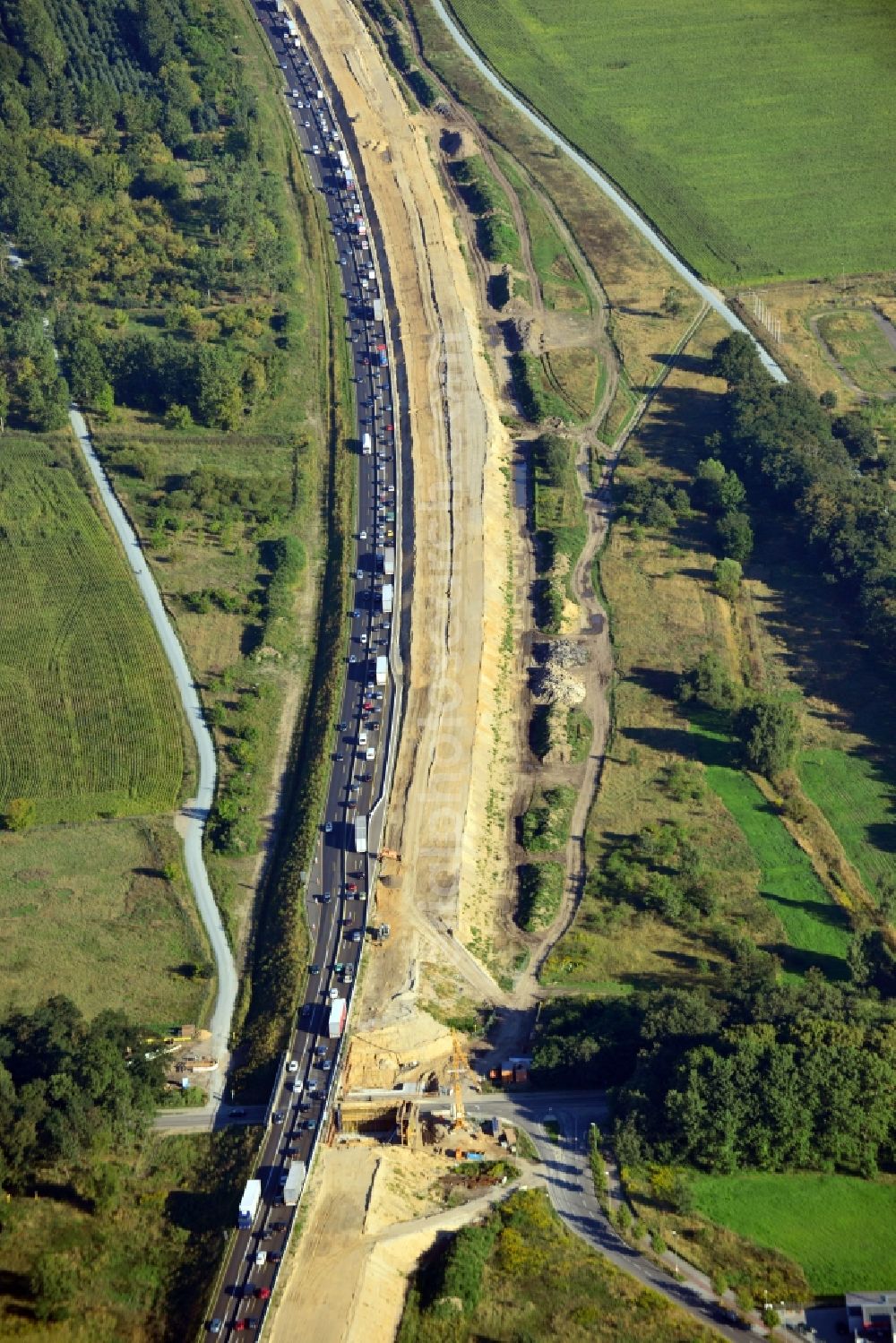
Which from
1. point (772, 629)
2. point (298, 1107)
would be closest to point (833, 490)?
point (772, 629)

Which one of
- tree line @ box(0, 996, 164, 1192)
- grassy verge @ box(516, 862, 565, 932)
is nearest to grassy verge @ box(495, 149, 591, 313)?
grassy verge @ box(516, 862, 565, 932)

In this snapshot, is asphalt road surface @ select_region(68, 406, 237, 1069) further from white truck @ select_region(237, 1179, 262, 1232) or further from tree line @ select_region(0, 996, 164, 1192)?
white truck @ select_region(237, 1179, 262, 1232)

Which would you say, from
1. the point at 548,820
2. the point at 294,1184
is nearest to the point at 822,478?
the point at 548,820

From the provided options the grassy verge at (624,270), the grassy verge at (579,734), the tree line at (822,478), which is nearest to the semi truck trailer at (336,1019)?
the grassy verge at (579,734)

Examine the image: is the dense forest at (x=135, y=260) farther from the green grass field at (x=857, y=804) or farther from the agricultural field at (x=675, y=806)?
the green grass field at (x=857, y=804)

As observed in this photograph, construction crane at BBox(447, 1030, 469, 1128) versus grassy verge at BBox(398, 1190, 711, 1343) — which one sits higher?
construction crane at BBox(447, 1030, 469, 1128)

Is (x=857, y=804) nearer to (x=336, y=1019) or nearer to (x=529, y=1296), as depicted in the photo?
(x=336, y=1019)

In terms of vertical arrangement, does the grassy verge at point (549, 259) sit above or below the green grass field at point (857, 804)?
above
